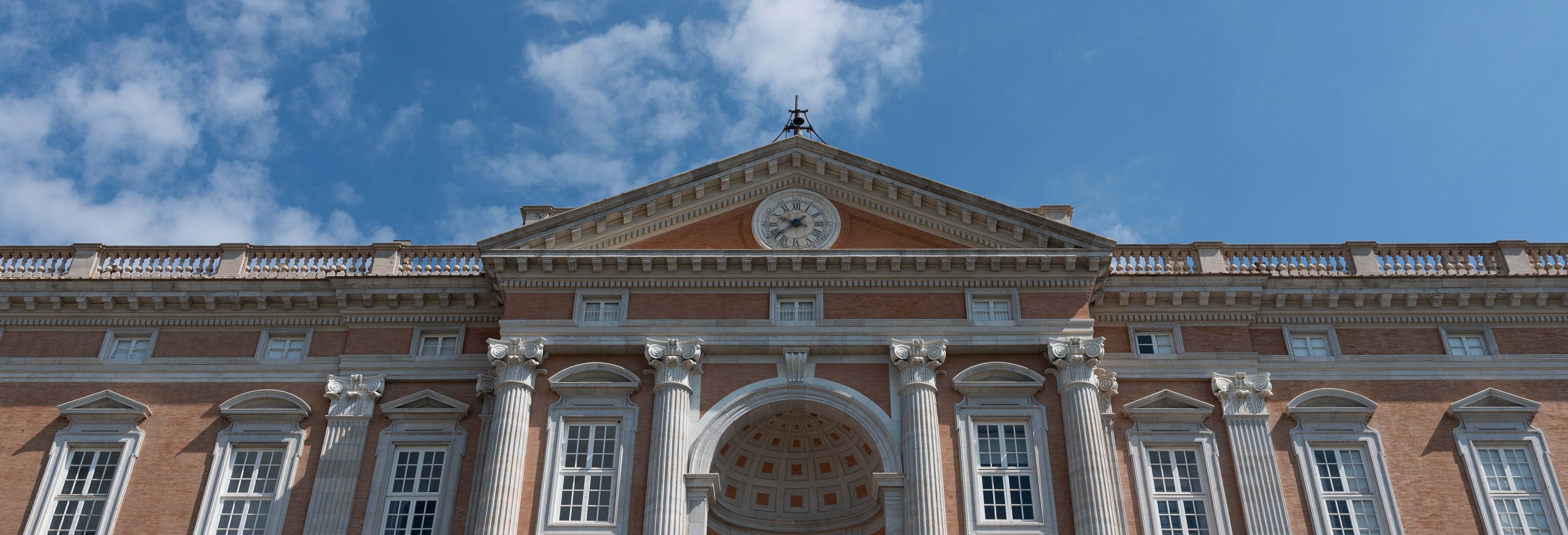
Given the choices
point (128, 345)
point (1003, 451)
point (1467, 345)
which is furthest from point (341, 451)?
point (1467, 345)

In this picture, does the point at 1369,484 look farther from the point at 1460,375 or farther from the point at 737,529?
the point at 737,529

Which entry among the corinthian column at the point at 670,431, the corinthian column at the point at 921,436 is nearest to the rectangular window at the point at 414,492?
the corinthian column at the point at 670,431

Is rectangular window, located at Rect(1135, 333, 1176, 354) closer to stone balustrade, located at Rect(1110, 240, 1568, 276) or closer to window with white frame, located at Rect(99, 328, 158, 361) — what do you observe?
stone balustrade, located at Rect(1110, 240, 1568, 276)

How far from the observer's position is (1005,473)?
28828 mm

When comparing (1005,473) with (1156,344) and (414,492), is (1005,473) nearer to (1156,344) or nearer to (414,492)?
(1156,344)

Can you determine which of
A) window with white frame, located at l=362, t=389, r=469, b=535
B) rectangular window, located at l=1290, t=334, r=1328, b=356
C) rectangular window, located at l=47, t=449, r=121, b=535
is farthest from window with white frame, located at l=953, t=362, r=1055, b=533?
rectangular window, located at l=47, t=449, r=121, b=535

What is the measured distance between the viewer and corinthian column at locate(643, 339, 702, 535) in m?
28.0

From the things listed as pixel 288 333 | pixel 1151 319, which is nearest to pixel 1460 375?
pixel 1151 319

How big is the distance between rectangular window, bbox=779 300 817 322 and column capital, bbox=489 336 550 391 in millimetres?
5559

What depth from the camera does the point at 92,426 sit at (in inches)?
1225

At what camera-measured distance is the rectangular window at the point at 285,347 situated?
1276 inches

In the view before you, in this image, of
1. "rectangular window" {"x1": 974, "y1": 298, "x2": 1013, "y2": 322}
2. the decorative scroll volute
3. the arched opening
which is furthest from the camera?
the arched opening

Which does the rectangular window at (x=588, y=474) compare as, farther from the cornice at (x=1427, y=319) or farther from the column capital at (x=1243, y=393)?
the cornice at (x=1427, y=319)

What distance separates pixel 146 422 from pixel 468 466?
310 inches
